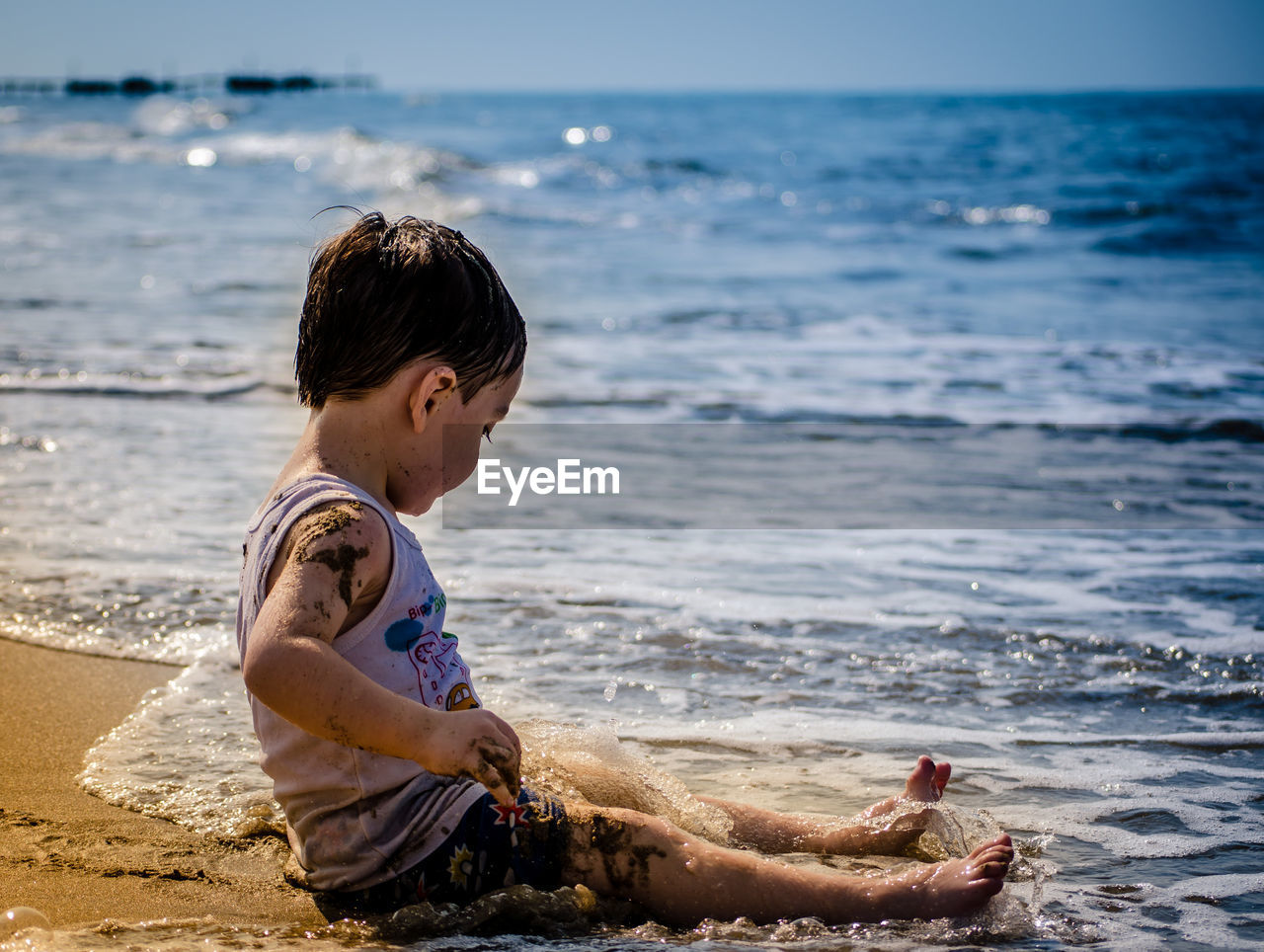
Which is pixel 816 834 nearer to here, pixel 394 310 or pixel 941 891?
pixel 941 891

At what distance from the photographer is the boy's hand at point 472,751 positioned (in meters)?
1.88

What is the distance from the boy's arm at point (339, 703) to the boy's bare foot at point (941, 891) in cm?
82

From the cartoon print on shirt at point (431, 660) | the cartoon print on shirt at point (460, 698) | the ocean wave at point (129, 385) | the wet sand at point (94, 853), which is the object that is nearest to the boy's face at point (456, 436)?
the cartoon print on shirt at point (431, 660)

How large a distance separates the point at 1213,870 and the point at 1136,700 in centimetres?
99

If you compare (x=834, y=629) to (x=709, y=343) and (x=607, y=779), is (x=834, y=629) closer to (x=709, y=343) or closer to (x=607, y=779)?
(x=607, y=779)

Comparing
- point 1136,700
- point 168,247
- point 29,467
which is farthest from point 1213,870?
point 168,247

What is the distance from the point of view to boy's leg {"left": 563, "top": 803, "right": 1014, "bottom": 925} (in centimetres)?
224

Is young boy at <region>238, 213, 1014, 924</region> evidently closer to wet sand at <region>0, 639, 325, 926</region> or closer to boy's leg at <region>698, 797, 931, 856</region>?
wet sand at <region>0, 639, 325, 926</region>

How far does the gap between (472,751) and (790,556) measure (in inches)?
122

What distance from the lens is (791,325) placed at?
1125cm

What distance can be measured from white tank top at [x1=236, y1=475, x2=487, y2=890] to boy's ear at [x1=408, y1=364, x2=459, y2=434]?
0.56ft

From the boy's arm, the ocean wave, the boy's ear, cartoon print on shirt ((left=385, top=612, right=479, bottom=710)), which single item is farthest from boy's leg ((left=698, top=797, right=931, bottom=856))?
the ocean wave

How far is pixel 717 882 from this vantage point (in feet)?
7.38

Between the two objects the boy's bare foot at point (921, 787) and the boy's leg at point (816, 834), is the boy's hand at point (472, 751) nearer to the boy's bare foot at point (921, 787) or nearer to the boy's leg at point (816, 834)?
the boy's leg at point (816, 834)
